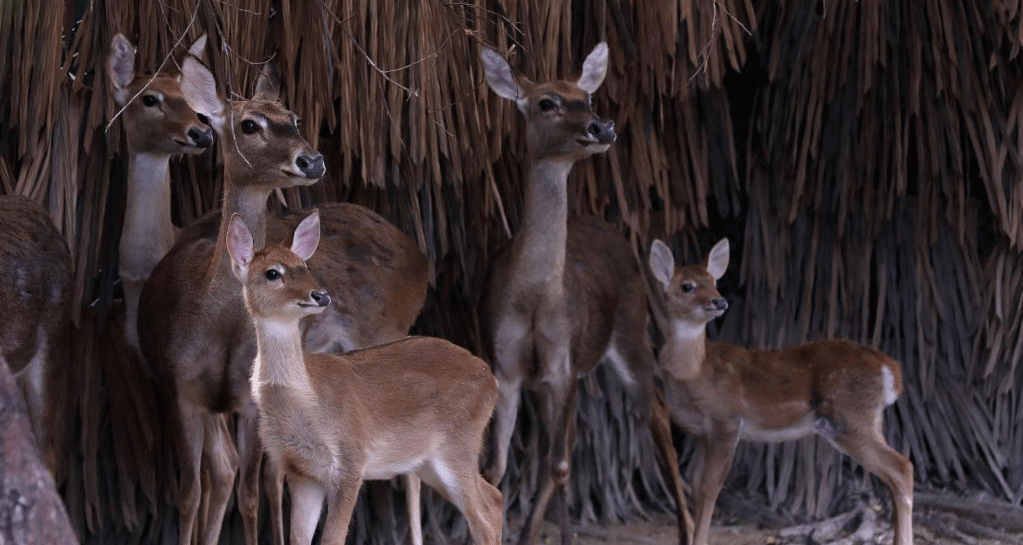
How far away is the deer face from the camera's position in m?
6.49

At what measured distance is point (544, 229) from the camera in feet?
23.7

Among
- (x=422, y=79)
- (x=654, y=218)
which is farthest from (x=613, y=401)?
(x=422, y=79)

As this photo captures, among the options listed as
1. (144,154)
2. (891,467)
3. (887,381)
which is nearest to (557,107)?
(144,154)

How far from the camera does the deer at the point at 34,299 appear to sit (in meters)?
6.34

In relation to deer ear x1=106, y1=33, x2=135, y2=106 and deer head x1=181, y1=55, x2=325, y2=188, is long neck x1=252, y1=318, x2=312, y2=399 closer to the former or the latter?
deer head x1=181, y1=55, x2=325, y2=188

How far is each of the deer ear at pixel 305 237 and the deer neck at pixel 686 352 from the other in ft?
7.25

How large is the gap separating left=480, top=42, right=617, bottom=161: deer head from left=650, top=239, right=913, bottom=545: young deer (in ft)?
3.03

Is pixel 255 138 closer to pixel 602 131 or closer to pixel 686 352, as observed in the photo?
pixel 602 131

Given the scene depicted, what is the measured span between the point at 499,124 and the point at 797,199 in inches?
71.4

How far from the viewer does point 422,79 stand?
714cm

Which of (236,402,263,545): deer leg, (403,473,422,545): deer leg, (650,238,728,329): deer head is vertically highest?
(650,238,728,329): deer head

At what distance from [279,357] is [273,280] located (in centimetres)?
25

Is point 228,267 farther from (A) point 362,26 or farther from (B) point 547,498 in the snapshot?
(B) point 547,498

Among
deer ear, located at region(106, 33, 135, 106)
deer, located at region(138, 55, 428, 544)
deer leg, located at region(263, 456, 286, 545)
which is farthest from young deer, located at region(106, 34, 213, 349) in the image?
deer leg, located at region(263, 456, 286, 545)
